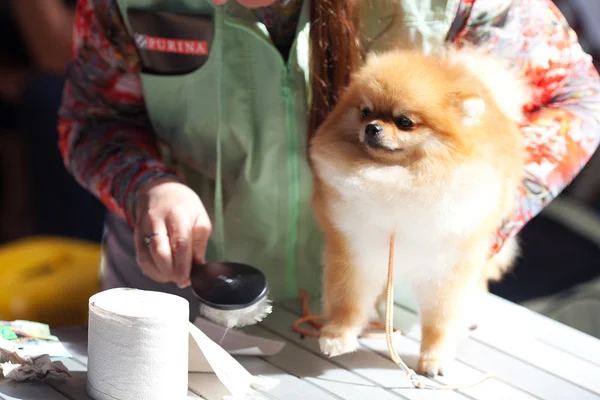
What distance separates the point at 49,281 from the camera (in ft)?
5.32

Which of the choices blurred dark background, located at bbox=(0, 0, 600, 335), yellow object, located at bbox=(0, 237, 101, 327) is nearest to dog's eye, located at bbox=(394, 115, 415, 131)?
yellow object, located at bbox=(0, 237, 101, 327)

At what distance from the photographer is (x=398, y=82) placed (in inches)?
31.7

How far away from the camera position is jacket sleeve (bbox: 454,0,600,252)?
978mm

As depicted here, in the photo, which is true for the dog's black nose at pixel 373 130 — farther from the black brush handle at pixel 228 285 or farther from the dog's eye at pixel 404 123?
the black brush handle at pixel 228 285

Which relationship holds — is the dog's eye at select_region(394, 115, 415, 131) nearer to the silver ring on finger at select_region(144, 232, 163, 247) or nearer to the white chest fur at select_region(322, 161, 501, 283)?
the white chest fur at select_region(322, 161, 501, 283)

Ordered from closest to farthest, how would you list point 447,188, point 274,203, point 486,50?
point 447,188, point 486,50, point 274,203

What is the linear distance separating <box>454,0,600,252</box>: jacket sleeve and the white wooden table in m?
0.16

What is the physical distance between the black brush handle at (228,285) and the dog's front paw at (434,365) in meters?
0.21

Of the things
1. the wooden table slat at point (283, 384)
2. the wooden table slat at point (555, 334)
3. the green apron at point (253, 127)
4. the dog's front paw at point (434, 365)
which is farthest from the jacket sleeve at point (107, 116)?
the wooden table slat at point (555, 334)

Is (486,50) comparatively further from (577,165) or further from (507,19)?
(577,165)

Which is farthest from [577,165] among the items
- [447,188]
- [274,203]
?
[274,203]

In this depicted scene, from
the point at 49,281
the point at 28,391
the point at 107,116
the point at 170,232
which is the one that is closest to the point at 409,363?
the point at 170,232

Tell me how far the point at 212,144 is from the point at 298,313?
0.27m

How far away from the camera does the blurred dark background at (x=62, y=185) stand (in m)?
2.25
